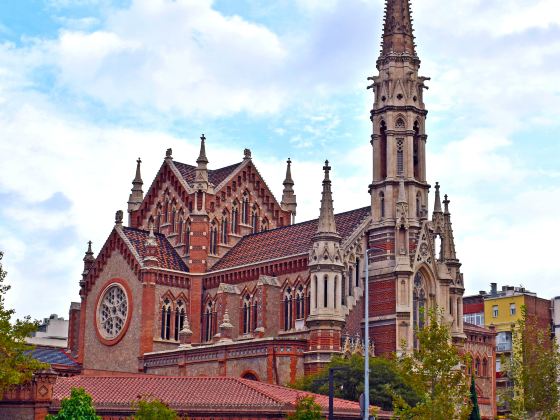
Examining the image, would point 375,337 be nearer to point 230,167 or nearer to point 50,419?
point 230,167

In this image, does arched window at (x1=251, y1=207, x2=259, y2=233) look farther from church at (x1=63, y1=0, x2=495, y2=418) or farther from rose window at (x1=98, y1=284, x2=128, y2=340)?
rose window at (x1=98, y1=284, x2=128, y2=340)

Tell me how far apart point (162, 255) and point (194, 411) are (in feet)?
108

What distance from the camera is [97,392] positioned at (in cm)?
5666

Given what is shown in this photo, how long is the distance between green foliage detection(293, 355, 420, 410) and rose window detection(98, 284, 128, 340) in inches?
868

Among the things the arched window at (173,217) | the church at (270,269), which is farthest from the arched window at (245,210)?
the arched window at (173,217)

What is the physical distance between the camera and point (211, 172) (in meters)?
91.2

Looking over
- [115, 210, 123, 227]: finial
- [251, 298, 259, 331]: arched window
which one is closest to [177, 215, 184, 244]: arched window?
[115, 210, 123, 227]: finial

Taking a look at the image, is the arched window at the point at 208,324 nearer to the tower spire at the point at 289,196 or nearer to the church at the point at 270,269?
the church at the point at 270,269

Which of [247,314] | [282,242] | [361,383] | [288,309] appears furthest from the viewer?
[282,242]

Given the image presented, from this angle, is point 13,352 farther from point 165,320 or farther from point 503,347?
point 503,347

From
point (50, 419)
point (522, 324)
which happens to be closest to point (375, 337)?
point (522, 324)

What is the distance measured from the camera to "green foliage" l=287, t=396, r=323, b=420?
1855 inches

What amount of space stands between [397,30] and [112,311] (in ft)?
103

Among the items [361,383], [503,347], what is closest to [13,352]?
[361,383]
